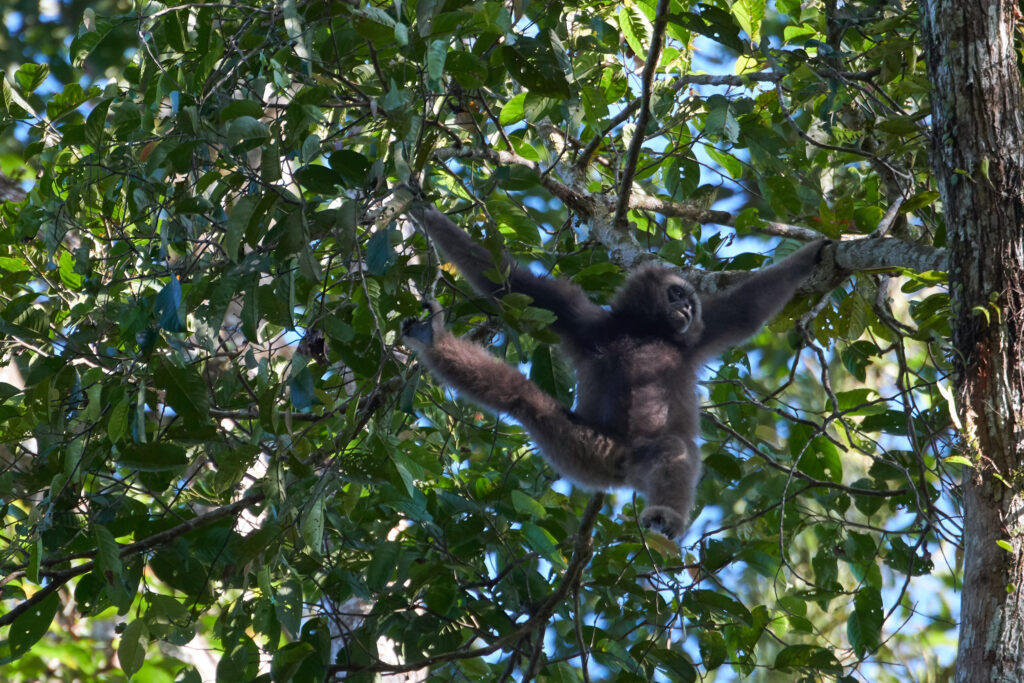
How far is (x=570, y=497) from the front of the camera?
6496 mm

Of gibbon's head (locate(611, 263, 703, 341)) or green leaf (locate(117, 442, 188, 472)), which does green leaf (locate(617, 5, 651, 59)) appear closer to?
gibbon's head (locate(611, 263, 703, 341))

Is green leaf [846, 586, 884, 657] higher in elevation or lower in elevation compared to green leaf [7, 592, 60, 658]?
higher

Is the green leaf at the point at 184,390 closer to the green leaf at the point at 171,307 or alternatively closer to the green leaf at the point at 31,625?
the green leaf at the point at 171,307

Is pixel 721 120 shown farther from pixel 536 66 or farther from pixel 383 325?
pixel 383 325

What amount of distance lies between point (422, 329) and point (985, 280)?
2.48 metres

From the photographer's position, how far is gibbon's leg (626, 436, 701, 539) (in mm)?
4555

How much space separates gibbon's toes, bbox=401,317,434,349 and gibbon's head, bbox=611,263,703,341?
1.62 metres

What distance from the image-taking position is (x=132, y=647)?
13.2 feet

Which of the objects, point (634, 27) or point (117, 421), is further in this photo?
point (634, 27)

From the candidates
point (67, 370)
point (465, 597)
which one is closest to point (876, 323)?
point (465, 597)

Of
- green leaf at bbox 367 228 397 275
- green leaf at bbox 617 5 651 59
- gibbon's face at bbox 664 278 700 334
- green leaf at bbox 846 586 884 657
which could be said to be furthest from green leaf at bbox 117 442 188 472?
green leaf at bbox 846 586 884 657

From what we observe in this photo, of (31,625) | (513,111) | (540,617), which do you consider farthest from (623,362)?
(31,625)

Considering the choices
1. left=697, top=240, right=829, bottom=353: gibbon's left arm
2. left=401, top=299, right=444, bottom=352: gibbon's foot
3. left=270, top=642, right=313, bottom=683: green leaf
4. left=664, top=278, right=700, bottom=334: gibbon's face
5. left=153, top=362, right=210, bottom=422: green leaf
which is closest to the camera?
left=153, top=362, right=210, bottom=422: green leaf

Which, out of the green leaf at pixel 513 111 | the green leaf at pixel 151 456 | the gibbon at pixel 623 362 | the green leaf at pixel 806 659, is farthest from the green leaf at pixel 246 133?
the green leaf at pixel 806 659
